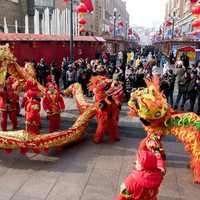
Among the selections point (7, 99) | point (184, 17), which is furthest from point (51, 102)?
point (184, 17)

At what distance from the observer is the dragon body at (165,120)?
11.3 ft

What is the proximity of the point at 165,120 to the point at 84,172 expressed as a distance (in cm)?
182

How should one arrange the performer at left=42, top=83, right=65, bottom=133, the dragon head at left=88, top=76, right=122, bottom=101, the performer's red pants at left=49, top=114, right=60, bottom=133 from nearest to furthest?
the dragon head at left=88, top=76, right=122, bottom=101
the performer at left=42, top=83, right=65, bottom=133
the performer's red pants at left=49, top=114, right=60, bottom=133

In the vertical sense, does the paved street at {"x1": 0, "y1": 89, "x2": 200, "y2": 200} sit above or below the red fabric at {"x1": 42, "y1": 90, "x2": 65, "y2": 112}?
below

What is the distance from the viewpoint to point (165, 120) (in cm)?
373

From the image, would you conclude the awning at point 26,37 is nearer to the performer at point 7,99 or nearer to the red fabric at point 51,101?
the performer at point 7,99

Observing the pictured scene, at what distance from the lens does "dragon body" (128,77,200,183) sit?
346cm

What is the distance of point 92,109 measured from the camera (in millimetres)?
5293

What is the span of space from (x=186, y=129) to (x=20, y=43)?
32.2 ft

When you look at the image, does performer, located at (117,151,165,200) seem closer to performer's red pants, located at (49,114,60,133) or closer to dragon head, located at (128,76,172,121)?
dragon head, located at (128,76,172,121)

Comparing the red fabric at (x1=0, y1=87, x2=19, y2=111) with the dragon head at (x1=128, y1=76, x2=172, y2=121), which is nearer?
the dragon head at (x1=128, y1=76, x2=172, y2=121)

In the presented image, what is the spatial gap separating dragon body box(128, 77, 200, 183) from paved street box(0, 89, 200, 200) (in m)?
0.55

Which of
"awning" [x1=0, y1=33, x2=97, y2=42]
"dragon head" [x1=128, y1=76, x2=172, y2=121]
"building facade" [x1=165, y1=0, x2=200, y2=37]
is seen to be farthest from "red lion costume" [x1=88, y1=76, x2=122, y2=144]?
"building facade" [x1=165, y1=0, x2=200, y2=37]

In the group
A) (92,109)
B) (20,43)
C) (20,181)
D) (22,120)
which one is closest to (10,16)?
(20,43)
